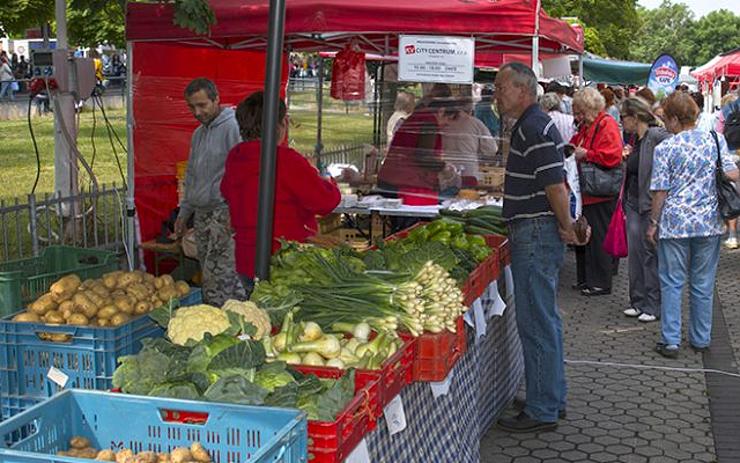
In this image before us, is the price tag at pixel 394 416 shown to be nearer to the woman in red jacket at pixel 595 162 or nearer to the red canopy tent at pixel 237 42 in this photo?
the red canopy tent at pixel 237 42

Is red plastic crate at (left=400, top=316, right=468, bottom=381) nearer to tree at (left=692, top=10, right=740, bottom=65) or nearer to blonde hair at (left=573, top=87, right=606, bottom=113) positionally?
blonde hair at (left=573, top=87, right=606, bottom=113)

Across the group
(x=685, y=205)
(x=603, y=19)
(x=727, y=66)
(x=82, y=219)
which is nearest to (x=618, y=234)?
(x=685, y=205)

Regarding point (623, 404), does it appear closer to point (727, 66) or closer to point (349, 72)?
point (349, 72)

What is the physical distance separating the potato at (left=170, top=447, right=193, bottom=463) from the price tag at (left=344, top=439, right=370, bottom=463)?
49cm

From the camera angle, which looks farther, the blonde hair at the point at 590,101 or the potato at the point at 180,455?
the blonde hair at the point at 590,101

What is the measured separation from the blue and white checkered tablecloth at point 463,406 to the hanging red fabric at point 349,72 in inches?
151

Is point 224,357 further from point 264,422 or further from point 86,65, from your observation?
point 86,65

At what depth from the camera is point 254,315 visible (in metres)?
3.57

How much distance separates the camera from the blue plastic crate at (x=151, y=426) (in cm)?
250

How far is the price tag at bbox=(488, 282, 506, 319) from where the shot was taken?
17.1ft

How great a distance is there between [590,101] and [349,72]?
2365 millimetres

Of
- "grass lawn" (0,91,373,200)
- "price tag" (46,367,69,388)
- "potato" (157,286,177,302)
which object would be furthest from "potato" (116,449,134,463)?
"grass lawn" (0,91,373,200)

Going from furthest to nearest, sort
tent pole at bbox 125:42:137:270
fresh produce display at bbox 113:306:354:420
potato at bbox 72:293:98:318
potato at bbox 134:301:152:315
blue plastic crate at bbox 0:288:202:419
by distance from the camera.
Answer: tent pole at bbox 125:42:137:270, potato at bbox 134:301:152:315, potato at bbox 72:293:98:318, blue plastic crate at bbox 0:288:202:419, fresh produce display at bbox 113:306:354:420

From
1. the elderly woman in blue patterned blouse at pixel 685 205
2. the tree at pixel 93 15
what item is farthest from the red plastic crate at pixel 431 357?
the elderly woman in blue patterned blouse at pixel 685 205
